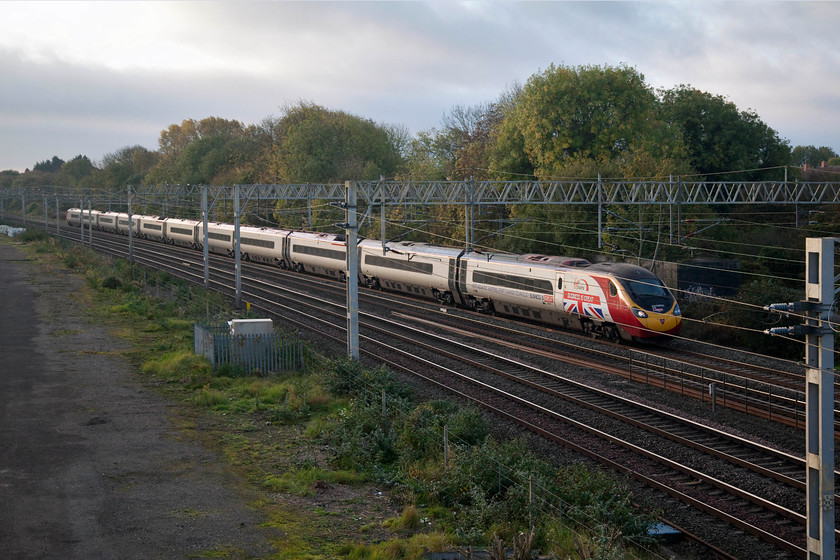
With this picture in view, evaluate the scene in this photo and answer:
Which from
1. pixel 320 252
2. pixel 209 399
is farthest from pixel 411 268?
pixel 209 399

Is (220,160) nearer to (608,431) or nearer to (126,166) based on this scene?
(126,166)

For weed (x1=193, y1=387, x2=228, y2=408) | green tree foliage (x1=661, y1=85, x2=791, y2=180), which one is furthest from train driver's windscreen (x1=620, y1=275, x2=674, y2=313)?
green tree foliage (x1=661, y1=85, x2=791, y2=180)

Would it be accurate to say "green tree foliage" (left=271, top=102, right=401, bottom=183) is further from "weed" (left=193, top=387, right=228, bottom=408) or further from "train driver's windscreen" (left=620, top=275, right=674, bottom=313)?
"weed" (left=193, top=387, right=228, bottom=408)

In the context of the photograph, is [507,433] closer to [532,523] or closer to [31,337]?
[532,523]

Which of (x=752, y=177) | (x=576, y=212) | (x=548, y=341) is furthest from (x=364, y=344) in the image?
(x=752, y=177)

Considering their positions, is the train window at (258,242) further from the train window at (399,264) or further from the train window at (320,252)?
the train window at (399,264)

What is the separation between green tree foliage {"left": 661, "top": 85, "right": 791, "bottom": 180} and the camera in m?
64.1

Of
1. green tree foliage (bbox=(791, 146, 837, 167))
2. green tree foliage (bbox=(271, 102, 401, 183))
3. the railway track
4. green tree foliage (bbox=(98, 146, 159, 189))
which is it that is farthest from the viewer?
green tree foliage (bbox=(98, 146, 159, 189))

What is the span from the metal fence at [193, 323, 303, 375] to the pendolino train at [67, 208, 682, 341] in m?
10.9

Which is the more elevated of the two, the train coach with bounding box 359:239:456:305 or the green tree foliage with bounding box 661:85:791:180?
the green tree foliage with bounding box 661:85:791:180

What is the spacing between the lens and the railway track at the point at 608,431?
13695 mm

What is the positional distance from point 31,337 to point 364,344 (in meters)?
13.4

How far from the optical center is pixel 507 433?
18016 millimetres

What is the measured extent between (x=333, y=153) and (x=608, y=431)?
212ft
